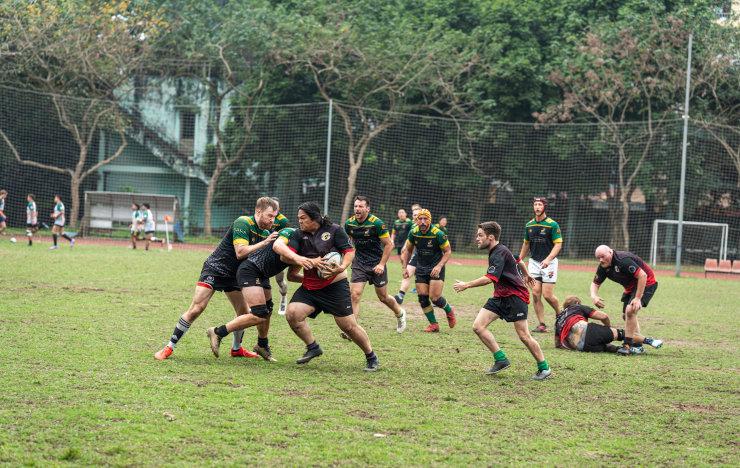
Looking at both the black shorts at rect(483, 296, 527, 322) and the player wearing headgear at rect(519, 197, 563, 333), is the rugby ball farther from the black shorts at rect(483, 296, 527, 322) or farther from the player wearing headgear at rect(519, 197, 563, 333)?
the player wearing headgear at rect(519, 197, 563, 333)

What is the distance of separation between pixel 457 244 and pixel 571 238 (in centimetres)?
466

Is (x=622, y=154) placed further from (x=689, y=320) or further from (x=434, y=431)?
(x=434, y=431)

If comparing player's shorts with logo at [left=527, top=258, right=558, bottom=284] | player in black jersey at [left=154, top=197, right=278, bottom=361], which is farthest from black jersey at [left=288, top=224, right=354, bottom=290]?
player's shorts with logo at [left=527, top=258, right=558, bottom=284]

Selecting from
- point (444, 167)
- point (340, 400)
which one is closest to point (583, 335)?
point (340, 400)

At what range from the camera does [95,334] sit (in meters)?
11.3

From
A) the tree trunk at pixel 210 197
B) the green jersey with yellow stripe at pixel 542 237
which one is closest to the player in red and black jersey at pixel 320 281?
the green jersey with yellow stripe at pixel 542 237

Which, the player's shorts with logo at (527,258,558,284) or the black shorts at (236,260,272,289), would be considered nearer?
the black shorts at (236,260,272,289)

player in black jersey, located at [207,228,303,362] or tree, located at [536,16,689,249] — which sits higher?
tree, located at [536,16,689,249]

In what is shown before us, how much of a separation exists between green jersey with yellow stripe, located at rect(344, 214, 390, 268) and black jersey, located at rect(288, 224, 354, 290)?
359cm

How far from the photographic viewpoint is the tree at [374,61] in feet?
123

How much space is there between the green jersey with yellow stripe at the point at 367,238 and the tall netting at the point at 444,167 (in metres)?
19.9

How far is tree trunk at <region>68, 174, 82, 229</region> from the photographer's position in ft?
123

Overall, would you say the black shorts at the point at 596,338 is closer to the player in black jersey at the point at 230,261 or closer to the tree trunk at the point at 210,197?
the player in black jersey at the point at 230,261

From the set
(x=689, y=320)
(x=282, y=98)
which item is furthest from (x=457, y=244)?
(x=689, y=320)
